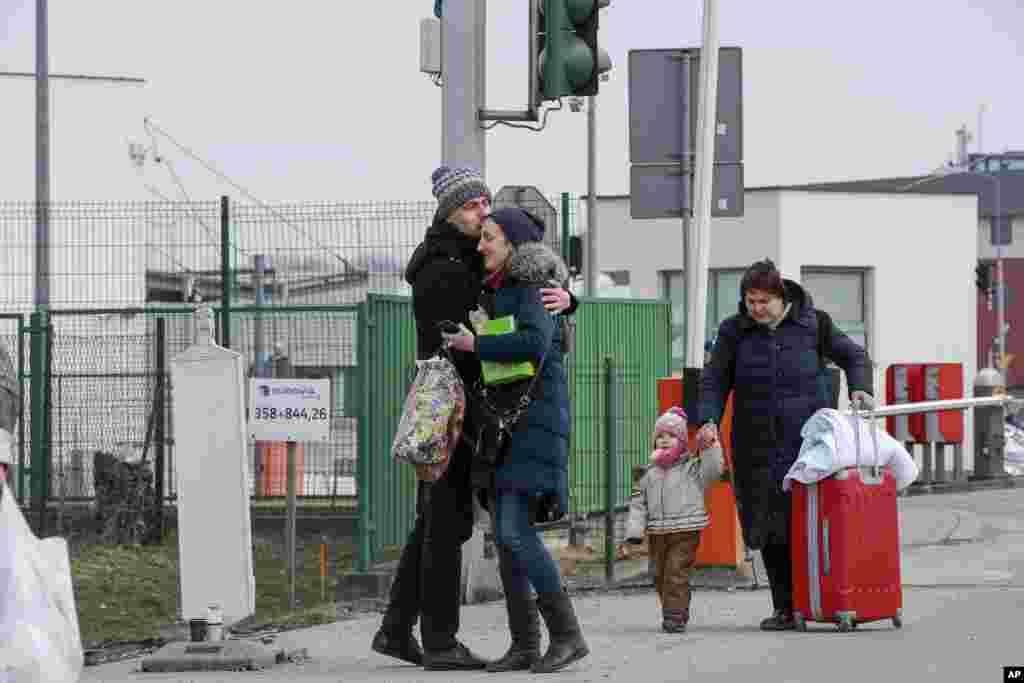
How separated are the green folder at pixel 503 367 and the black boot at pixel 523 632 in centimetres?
85

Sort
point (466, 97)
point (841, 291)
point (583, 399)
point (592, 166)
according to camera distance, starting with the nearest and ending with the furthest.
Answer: point (466, 97) → point (583, 399) → point (592, 166) → point (841, 291)

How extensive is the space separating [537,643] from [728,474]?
3540 mm

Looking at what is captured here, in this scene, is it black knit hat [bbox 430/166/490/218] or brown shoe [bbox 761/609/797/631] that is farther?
brown shoe [bbox 761/609/797/631]

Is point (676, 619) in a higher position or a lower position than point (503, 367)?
lower

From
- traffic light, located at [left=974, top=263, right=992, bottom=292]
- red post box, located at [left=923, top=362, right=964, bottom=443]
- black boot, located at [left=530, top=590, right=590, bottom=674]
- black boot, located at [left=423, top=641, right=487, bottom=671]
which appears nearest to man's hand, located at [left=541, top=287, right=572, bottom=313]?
black boot, located at [left=530, top=590, right=590, bottom=674]

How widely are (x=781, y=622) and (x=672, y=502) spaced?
779 mm

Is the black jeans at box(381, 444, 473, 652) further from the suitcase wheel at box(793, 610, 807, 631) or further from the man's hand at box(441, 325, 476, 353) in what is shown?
the suitcase wheel at box(793, 610, 807, 631)

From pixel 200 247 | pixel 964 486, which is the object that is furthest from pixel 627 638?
pixel 964 486

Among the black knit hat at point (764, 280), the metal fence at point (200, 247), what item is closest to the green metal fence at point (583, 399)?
the metal fence at point (200, 247)

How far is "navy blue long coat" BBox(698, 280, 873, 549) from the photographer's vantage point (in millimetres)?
11156

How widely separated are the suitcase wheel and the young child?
20.1 inches

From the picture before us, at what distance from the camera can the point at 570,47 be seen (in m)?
12.4

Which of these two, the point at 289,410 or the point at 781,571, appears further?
the point at 289,410

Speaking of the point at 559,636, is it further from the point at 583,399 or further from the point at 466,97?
the point at 583,399
